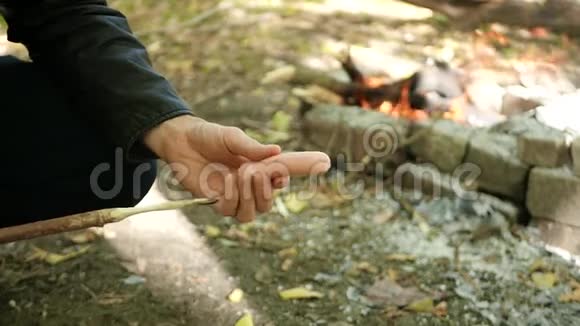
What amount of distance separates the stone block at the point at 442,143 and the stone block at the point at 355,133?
73 mm

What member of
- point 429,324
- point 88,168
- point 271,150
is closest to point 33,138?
point 88,168

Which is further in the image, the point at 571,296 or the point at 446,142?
the point at 446,142

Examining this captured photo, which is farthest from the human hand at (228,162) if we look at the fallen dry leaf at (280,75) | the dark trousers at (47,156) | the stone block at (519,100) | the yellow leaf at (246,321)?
the fallen dry leaf at (280,75)

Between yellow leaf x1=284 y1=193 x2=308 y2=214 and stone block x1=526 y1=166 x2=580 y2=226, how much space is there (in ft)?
2.90

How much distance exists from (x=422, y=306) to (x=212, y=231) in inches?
34.5

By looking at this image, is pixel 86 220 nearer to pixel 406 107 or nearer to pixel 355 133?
pixel 355 133

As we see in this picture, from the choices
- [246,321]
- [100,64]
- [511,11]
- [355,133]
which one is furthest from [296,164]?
[511,11]

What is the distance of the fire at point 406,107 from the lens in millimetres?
2977

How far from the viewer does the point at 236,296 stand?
2223 mm

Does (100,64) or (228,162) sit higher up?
(100,64)

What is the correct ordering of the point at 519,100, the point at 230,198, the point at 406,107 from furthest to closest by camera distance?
1. the point at 406,107
2. the point at 519,100
3. the point at 230,198

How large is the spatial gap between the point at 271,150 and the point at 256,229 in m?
1.19

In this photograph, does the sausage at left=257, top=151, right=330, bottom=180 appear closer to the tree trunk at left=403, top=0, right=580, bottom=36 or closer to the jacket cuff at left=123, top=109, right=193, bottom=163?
the jacket cuff at left=123, top=109, right=193, bottom=163

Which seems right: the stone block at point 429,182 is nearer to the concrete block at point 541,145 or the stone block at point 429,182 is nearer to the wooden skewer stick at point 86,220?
the concrete block at point 541,145
